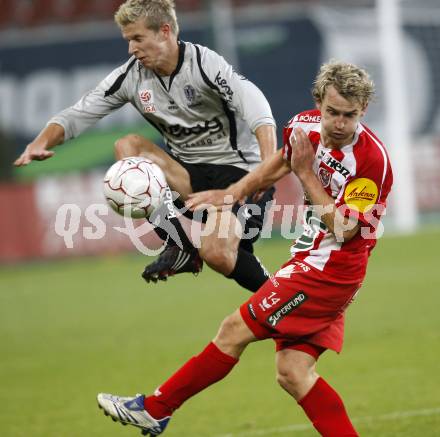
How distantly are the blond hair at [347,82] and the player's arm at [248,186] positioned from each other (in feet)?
1.84

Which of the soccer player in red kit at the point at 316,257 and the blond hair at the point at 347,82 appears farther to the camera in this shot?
the soccer player in red kit at the point at 316,257

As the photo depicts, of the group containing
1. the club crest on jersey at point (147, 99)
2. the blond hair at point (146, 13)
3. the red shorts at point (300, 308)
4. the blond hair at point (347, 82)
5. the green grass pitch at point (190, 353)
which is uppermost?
the blond hair at point (146, 13)

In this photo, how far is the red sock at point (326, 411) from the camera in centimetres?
571

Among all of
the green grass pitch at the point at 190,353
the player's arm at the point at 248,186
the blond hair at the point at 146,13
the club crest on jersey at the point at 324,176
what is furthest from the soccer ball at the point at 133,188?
the green grass pitch at the point at 190,353

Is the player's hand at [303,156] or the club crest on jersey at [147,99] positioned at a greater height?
the club crest on jersey at [147,99]

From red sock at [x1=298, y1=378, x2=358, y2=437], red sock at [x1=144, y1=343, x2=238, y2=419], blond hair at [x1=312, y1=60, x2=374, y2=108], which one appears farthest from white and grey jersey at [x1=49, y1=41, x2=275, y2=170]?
red sock at [x1=298, y1=378, x2=358, y2=437]

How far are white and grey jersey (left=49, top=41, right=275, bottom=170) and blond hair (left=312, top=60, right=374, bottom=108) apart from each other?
3.62 feet

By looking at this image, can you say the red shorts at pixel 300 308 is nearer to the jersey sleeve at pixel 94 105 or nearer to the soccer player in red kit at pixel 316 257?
the soccer player in red kit at pixel 316 257

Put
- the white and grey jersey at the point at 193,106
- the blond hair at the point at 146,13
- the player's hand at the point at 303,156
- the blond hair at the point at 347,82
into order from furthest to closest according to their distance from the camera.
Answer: the white and grey jersey at the point at 193,106 < the blond hair at the point at 146,13 < the player's hand at the point at 303,156 < the blond hair at the point at 347,82

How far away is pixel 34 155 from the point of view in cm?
659

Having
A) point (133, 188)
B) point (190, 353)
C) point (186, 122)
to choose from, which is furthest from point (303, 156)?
point (190, 353)

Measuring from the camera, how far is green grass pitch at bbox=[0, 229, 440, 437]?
24.9ft

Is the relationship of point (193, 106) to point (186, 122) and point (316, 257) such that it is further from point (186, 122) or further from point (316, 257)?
point (316, 257)

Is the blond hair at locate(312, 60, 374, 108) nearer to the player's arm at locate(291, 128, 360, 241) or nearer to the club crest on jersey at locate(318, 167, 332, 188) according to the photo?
the player's arm at locate(291, 128, 360, 241)
